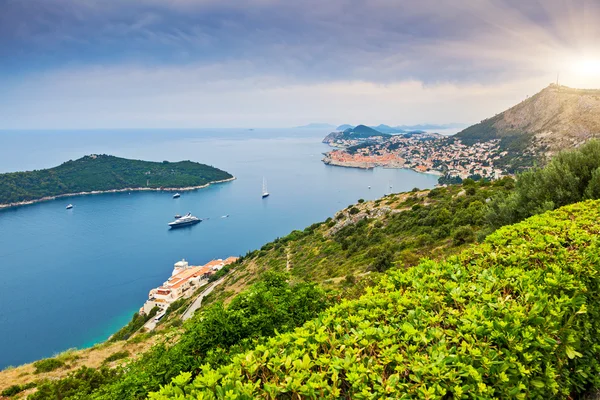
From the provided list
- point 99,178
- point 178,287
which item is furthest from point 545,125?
point 99,178

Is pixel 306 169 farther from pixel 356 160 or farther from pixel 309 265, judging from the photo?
pixel 309 265

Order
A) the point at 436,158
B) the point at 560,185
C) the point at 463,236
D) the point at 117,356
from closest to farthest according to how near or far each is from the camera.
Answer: the point at 560,185 → the point at 117,356 → the point at 463,236 → the point at 436,158

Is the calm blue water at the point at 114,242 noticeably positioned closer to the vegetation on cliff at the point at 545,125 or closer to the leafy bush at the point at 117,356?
the vegetation on cliff at the point at 545,125

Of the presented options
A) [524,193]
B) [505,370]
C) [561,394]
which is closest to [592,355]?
[561,394]

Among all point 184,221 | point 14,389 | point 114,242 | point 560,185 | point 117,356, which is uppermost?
point 560,185

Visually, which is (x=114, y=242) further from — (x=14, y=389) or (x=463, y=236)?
→ (x=463, y=236)

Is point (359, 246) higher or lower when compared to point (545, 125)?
lower

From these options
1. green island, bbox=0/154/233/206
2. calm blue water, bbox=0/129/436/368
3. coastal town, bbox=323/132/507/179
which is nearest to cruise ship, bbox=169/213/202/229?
calm blue water, bbox=0/129/436/368

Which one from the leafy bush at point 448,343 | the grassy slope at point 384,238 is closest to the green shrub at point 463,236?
the grassy slope at point 384,238
